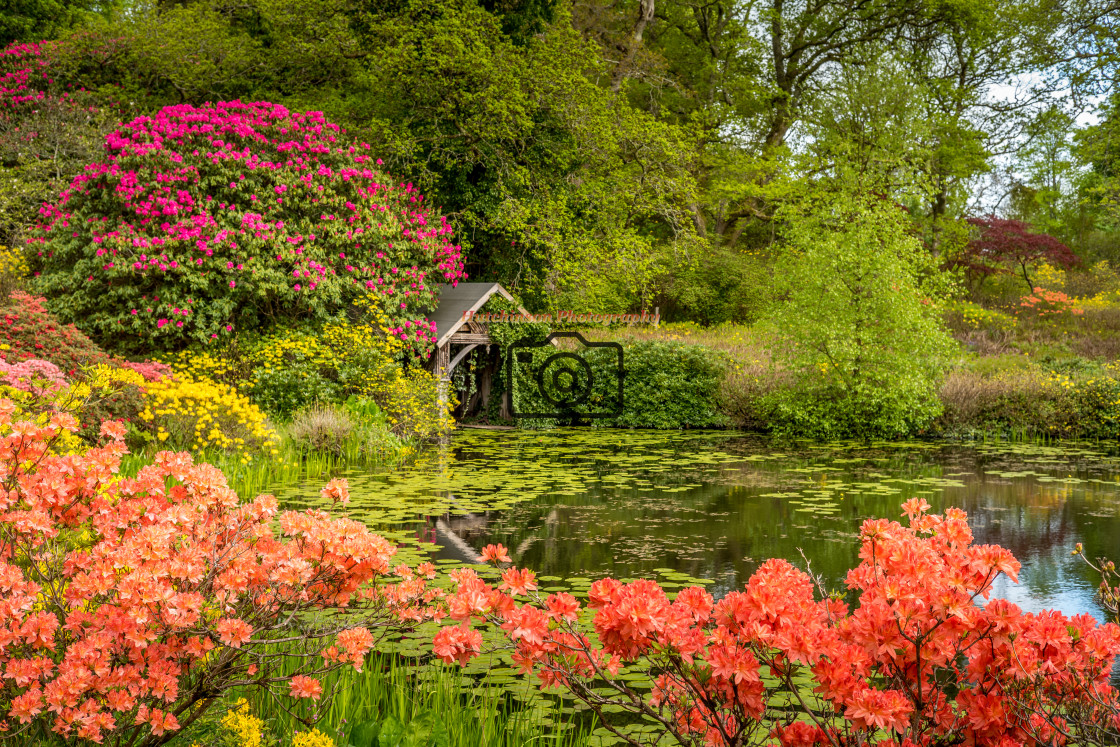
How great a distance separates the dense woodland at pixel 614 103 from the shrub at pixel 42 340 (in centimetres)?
841

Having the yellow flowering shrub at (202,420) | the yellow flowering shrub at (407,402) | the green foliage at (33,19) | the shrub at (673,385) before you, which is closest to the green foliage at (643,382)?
the shrub at (673,385)

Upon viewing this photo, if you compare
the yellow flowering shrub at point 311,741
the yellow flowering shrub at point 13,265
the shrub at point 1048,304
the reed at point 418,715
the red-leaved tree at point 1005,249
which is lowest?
the reed at point 418,715

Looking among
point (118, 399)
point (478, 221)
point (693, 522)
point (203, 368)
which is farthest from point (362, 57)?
point (693, 522)

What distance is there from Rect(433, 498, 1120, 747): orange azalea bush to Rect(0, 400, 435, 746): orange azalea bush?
53 cm

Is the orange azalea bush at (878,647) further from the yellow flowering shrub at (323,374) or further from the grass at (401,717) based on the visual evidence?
the yellow flowering shrub at (323,374)

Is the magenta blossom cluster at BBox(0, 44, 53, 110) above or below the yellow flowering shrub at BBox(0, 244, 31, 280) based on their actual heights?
above

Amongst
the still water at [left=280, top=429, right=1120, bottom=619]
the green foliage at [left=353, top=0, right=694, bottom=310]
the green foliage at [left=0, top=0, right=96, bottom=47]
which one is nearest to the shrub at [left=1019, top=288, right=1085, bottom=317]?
the still water at [left=280, top=429, right=1120, bottom=619]

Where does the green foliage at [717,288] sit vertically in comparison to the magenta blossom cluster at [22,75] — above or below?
below

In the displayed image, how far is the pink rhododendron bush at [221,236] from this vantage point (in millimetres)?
13461

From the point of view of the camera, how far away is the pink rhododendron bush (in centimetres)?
1346

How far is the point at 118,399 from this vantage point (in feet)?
29.8

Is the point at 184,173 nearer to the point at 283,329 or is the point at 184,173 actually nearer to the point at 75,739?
the point at 283,329

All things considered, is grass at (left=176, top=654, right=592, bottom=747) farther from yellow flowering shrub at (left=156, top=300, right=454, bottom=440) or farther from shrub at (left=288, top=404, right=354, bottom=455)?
yellow flowering shrub at (left=156, top=300, right=454, bottom=440)

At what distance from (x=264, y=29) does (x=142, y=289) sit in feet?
37.5
